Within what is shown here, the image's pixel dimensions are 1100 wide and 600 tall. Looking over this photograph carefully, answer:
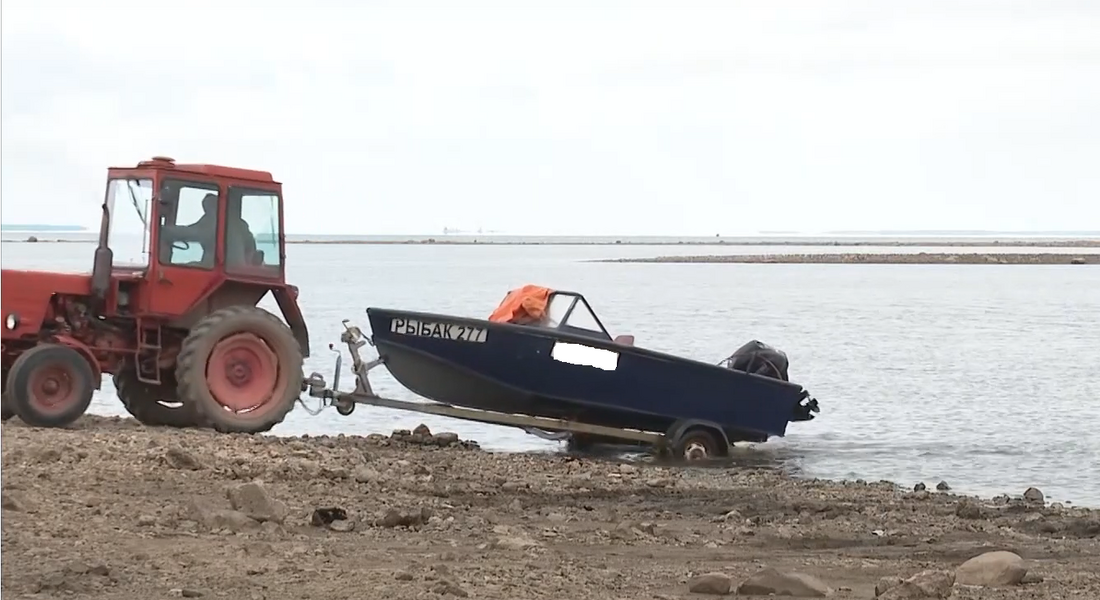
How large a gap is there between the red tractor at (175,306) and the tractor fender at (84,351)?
0.01 m

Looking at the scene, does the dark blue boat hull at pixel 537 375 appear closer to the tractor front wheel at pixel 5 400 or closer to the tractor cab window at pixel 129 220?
the tractor cab window at pixel 129 220

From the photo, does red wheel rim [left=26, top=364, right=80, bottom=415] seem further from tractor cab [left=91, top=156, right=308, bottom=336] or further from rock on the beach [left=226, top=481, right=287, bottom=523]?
rock on the beach [left=226, top=481, right=287, bottom=523]

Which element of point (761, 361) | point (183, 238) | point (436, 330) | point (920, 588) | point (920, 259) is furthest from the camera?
point (920, 259)

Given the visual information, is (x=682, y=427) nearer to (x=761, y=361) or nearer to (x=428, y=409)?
(x=761, y=361)

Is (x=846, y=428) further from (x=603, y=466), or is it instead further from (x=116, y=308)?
(x=116, y=308)

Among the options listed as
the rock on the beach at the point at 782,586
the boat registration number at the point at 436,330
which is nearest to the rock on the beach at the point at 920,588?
the rock on the beach at the point at 782,586

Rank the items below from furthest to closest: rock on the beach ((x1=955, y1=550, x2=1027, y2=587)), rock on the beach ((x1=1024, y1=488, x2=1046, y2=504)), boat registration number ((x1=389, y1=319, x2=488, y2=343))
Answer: boat registration number ((x1=389, y1=319, x2=488, y2=343)) < rock on the beach ((x1=1024, y1=488, x2=1046, y2=504)) < rock on the beach ((x1=955, y1=550, x2=1027, y2=587))

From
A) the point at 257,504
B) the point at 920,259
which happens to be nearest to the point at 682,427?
the point at 257,504

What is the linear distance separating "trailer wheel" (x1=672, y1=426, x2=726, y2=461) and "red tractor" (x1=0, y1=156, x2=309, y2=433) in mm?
3963

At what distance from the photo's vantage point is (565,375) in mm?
14742

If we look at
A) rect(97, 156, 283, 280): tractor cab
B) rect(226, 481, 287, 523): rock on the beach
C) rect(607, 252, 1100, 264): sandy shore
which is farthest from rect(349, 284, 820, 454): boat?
rect(607, 252, 1100, 264): sandy shore

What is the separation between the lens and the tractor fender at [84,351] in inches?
483

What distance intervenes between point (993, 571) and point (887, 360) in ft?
70.5

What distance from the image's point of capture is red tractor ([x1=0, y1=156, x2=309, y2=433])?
12.3 meters
